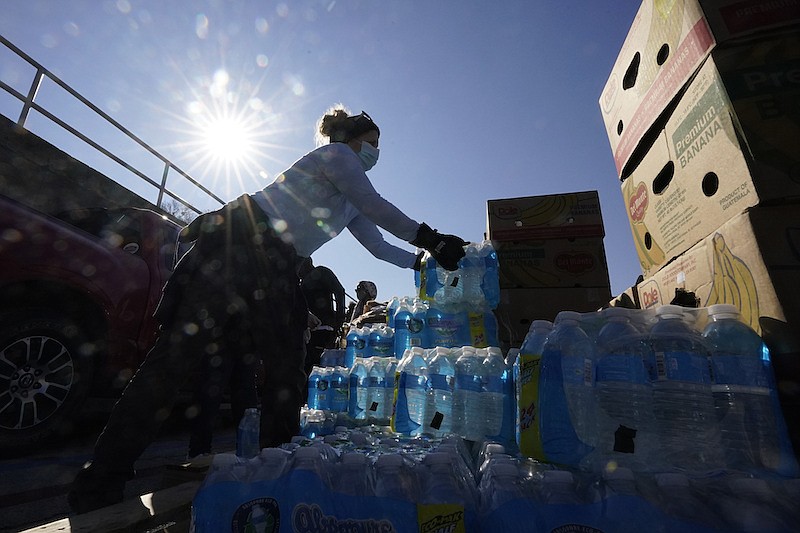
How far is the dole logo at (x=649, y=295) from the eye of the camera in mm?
2057

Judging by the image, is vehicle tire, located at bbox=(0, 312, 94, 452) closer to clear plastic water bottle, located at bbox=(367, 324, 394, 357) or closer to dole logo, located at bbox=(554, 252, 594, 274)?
clear plastic water bottle, located at bbox=(367, 324, 394, 357)

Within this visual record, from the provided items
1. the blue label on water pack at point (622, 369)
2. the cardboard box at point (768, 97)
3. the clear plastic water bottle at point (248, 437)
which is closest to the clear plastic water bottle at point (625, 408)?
the blue label on water pack at point (622, 369)

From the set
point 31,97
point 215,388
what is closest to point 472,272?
point 215,388

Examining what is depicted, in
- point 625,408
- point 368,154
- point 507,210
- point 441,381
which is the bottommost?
point 625,408

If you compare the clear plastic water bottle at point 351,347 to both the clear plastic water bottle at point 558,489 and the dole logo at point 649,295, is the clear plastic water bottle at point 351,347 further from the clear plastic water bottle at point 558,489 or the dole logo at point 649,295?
the clear plastic water bottle at point 558,489

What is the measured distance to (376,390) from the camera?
2.95m

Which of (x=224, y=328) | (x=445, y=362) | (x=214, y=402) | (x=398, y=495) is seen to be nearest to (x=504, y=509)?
(x=398, y=495)

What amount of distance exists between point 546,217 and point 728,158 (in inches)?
80.4

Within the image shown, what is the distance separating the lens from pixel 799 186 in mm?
1393

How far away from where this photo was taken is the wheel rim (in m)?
2.42

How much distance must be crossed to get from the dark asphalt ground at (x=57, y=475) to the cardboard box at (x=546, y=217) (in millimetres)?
3052

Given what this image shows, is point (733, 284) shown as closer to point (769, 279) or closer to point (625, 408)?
point (769, 279)

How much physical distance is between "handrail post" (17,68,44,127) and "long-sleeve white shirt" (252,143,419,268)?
7.14 meters

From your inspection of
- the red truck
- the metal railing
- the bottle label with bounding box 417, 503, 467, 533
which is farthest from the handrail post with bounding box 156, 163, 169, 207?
the bottle label with bounding box 417, 503, 467, 533
